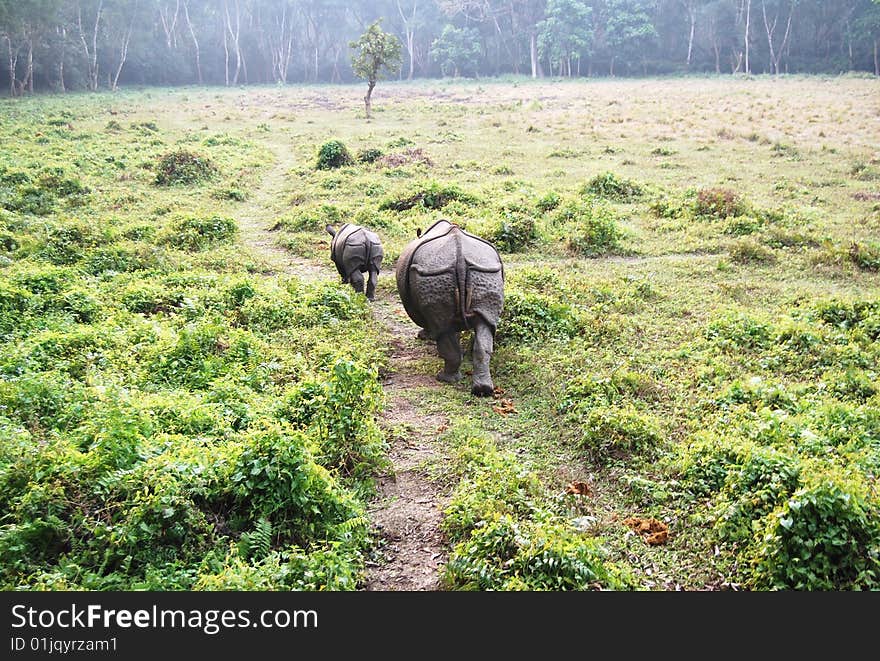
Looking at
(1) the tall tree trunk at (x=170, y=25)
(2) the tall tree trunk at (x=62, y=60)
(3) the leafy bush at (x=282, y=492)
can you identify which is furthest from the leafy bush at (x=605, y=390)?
(1) the tall tree trunk at (x=170, y=25)

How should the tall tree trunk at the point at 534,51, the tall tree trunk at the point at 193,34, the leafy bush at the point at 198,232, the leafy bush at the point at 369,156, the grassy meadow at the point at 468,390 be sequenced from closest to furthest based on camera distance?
the grassy meadow at the point at 468,390, the leafy bush at the point at 198,232, the leafy bush at the point at 369,156, the tall tree trunk at the point at 534,51, the tall tree trunk at the point at 193,34

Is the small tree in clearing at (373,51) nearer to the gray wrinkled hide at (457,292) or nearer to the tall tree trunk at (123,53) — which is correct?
the tall tree trunk at (123,53)

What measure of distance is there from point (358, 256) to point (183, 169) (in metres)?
12.2

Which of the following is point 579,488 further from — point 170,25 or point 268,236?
point 170,25

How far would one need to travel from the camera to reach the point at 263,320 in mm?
9195

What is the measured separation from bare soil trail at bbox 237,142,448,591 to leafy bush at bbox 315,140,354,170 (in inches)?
505

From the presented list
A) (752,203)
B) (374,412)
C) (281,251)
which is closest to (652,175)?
(752,203)

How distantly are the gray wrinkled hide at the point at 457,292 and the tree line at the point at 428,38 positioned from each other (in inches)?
1692

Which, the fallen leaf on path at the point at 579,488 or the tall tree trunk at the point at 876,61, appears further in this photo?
the tall tree trunk at the point at 876,61

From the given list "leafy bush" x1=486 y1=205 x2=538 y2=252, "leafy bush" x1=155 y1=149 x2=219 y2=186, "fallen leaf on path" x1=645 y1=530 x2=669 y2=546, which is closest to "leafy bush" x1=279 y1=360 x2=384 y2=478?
"fallen leaf on path" x1=645 y1=530 x2=669 y2=546

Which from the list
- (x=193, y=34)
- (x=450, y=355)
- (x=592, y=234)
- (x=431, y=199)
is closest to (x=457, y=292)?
(x=450, y=355)

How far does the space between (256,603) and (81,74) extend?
5734 cm

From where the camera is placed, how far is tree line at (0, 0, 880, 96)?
159ft

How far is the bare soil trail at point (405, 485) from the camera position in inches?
184
